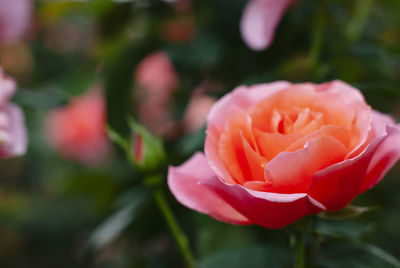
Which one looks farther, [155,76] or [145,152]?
[155,76]

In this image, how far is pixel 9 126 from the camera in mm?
461

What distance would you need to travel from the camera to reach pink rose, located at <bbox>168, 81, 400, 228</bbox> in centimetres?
27

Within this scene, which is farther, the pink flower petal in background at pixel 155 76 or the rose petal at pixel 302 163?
the pink flower petal in background at pixel 155 76

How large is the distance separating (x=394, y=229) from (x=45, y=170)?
1090mm

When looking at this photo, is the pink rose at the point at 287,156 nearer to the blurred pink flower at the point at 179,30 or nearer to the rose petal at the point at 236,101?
the rose petal at the point at 236,101

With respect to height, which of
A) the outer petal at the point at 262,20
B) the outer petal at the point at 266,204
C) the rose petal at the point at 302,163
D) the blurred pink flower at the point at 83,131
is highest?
the outer petal at the point at 262,20

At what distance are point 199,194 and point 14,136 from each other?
237 millimetres

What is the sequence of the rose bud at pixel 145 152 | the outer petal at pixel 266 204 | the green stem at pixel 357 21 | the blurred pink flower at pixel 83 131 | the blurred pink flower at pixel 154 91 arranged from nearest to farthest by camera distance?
the outer petal at pixel 266 204 → the rose bud at pixel 145 152 → the green stem at pixel 357 21 → the blurred pink flower at pixel 154 91 → the blurred pink flower at pixel 83 131

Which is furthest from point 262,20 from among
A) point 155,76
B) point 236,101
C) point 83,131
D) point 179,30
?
point 83,131

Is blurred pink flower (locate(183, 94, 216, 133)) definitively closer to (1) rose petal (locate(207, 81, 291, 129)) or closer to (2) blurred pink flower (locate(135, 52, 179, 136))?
(2) blurred pink flower (locate(135, 52, 179, 136))

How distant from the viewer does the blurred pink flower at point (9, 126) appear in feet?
1.41

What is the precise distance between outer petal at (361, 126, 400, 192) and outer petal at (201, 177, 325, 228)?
0.16ft

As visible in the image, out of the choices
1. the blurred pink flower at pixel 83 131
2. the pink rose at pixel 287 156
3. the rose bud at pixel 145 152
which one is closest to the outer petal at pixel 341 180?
the pink rose at pixel 287 156

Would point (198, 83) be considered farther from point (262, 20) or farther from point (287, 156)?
point (287, 156)
